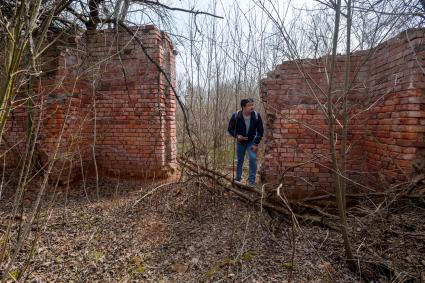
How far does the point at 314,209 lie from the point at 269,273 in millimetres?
1077

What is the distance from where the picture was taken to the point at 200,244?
2805 millimetres

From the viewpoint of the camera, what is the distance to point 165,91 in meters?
4.65

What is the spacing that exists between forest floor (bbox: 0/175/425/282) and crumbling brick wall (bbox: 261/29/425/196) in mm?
740

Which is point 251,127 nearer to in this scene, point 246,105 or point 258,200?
point 246,105

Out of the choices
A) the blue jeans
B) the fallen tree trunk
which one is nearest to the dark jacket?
the blue jeans

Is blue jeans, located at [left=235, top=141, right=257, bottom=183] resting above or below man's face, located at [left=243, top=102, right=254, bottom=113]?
below

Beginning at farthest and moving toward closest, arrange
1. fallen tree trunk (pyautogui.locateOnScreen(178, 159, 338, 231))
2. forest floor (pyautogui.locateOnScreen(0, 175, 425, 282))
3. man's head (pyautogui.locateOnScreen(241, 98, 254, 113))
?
1. man's head (pyautogui.locateOnScreen(241, 98, 254, 113))
2. fallen tree trunk (pyautogui.locateOnScreen(178, 159, 338, 231))
3. forest floor (pyautogui.locateOnScreen(0, 175, 425, 282))

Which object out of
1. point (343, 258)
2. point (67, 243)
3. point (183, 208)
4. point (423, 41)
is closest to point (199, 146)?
point (183, 208)

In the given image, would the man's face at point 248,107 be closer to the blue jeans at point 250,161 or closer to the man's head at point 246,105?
the man's head at point 246,105

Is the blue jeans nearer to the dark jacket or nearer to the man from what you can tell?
the man

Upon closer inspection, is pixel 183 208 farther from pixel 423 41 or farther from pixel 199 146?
pixel 423 41

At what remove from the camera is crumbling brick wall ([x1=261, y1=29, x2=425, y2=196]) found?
293 centimetres

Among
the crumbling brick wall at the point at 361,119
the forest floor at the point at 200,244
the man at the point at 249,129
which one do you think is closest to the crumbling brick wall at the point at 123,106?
the forest floor at the point at 200,244

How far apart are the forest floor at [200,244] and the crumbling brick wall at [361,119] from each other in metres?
0.74
